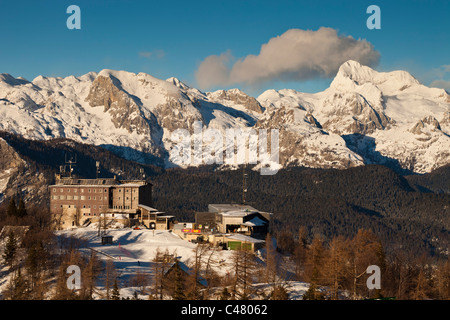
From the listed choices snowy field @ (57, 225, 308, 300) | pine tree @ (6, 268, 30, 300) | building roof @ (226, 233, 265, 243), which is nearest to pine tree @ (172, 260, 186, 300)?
snowy field @ (57, 225, 308, 300)

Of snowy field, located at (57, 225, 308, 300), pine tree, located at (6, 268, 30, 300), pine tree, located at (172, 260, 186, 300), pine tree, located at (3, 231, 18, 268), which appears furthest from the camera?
pine tree, located at (3, 231, 18, 268)

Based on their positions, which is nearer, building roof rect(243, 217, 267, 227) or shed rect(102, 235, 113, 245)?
shed rect(102, 235, 113, 245)

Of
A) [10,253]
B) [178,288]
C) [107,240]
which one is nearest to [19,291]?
[178,288]

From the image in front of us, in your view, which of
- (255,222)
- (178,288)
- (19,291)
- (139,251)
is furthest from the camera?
(255,222)

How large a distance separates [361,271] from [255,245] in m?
35.4

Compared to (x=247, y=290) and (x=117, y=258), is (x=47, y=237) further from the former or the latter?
(x=247, y=290)

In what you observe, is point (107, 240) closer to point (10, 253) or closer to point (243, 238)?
point (243, 238)

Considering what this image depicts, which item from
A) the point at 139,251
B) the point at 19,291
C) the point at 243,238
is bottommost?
the point at 19,291

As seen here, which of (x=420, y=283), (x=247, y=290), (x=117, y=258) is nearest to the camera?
(x=247, y=290)

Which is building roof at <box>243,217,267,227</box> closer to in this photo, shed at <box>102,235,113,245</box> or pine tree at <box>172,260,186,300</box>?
shed at <box>102,235,113,245</box>

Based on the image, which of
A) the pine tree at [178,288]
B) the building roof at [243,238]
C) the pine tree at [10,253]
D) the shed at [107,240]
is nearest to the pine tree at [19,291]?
the pine tree at [10,253]

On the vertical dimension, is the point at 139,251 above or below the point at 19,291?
above
